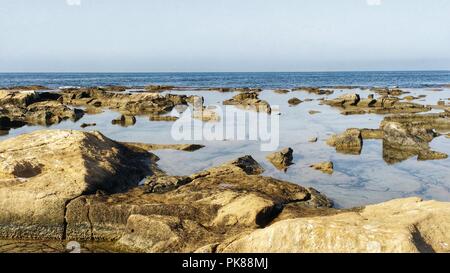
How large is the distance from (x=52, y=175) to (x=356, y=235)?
7078 mm

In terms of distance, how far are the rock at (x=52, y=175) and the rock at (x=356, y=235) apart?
4.30 metres

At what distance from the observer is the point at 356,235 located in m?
6.12

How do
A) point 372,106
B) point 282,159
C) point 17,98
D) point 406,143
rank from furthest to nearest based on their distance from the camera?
point 17,98, point 372,106, point 406,143, point 282,159

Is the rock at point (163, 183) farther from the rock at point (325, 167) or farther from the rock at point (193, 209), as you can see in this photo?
the rock at point (325, 167)

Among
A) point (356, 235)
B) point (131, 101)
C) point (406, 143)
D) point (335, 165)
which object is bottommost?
point (335, 165)

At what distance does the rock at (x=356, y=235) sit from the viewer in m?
5.95

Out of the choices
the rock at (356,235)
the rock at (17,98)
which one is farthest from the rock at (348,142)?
the rock at (17,98)

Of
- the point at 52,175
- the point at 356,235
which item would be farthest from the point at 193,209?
the point at 356,235

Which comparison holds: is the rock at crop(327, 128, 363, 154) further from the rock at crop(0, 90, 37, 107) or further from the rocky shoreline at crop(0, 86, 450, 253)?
the rock at crop(0, 90, 37, 107)

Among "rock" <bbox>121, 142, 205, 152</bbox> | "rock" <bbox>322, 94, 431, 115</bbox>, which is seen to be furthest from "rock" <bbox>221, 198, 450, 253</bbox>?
"rock" <bbox>322, 94, 431, 115</bbox>

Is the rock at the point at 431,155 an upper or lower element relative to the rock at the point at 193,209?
lower

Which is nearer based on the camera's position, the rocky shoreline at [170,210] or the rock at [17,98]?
the rocky shoreline at [170,210]

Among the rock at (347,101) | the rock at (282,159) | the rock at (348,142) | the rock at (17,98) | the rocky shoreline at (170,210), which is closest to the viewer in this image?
the rocky shoreline at (170,210)

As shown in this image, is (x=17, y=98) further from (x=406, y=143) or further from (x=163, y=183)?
(x=406, y=143)
